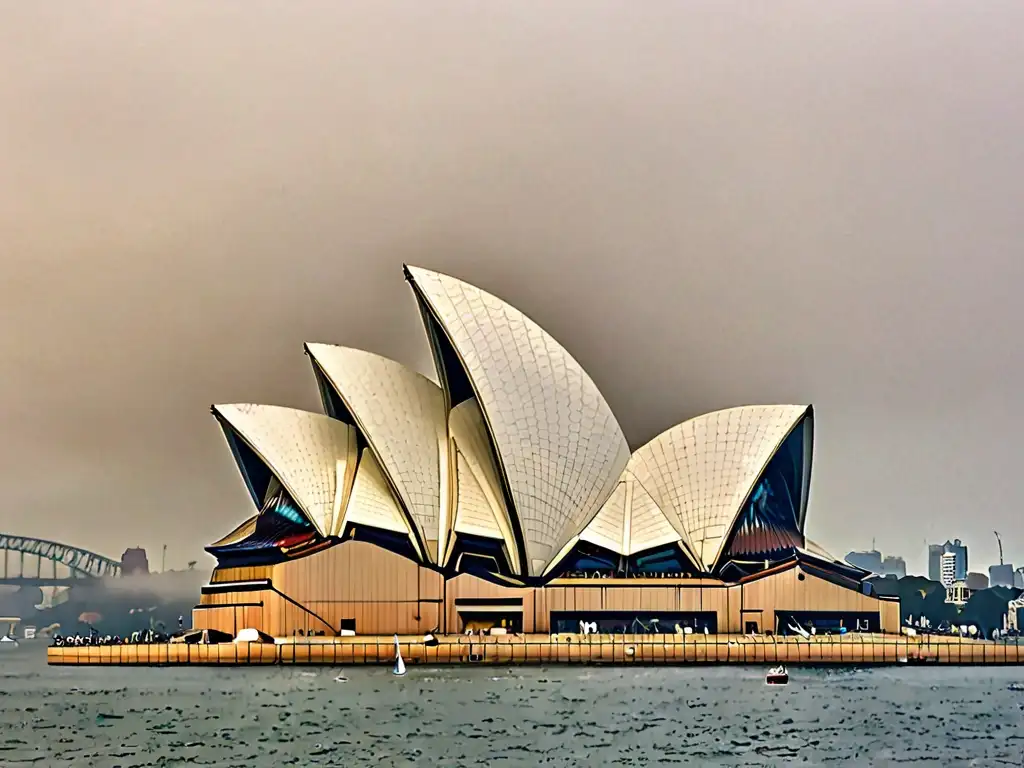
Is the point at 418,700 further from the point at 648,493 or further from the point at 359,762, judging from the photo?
the point at 648,493

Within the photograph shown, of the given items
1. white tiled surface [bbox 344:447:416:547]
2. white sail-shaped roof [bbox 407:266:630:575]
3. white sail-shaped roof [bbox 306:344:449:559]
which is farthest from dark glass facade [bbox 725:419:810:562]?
white tiled surface [bbox 344:447:416:547]

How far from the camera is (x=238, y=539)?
84.8m

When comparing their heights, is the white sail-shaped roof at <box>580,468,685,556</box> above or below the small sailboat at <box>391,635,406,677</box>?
above

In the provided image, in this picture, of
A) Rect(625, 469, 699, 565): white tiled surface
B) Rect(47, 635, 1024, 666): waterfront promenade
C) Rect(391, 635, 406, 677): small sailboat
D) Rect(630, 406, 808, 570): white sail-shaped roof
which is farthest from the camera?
Rect(630, 406, 808, 570): white sail-shaped roof

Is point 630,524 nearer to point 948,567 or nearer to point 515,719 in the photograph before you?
point 515,719

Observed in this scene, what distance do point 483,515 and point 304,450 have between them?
9.45 meters

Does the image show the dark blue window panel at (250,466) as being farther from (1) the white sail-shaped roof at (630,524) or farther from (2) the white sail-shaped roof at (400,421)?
(1) the white sail-shaped roof at (630,524)

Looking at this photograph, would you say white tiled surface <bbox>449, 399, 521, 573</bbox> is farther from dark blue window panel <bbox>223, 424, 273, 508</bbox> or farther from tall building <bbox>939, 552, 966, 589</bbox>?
tall building <bbox>939, 552, 966, 589</bbox>

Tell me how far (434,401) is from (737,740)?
125 feet

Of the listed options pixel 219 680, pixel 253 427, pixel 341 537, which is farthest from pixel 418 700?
pixel 253 427

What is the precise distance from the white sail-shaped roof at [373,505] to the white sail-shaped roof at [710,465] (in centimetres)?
1362

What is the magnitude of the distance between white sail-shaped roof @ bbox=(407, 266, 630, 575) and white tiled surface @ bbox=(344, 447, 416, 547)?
5.80 m

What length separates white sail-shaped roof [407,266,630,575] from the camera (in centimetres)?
7681

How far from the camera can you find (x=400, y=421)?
3152 inches
